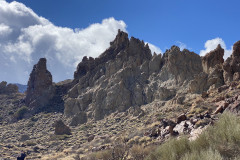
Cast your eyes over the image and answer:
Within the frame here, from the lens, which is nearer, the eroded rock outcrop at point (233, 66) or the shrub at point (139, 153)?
the shrub at point (139, 153)

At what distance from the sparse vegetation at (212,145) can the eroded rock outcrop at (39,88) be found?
6862cm

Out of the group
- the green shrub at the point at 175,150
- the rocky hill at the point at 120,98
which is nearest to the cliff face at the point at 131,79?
the rocky hill at the point at 120,98

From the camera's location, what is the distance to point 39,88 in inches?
3029

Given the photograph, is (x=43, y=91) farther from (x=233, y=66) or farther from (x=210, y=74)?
Result: (x=233, y=66)

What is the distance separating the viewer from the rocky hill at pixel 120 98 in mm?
27906

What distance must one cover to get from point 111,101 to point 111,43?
92.7 feet

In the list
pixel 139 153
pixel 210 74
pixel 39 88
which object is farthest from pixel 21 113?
pixel 139 153

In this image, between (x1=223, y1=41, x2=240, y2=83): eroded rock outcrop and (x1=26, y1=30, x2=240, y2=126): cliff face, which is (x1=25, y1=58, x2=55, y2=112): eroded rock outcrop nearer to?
(x1=26, y1=30, x2=240, y2=126): cliff face

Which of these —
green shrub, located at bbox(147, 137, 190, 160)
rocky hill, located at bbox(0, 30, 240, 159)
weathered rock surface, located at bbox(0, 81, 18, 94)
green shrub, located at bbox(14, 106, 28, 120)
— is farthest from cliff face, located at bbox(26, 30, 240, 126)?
green shrub, located at bbox(147, 137, 190, 160)

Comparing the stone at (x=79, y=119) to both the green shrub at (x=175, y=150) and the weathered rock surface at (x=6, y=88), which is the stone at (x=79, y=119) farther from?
the weathered rock surface at (x=6, y=88)

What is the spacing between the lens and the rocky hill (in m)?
27.9

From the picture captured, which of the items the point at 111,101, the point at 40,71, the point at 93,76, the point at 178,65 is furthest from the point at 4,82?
the point at 178,65

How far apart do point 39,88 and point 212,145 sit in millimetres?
76177

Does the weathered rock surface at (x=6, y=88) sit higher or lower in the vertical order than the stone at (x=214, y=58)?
higher
